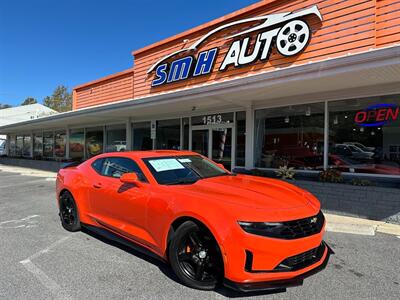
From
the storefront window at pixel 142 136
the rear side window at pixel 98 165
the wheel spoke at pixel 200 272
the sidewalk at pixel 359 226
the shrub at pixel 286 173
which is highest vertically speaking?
the storefront window at pixel 142 136

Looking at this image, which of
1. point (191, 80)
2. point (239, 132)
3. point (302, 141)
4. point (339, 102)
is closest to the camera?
point (339, 102)

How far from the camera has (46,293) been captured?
341cm

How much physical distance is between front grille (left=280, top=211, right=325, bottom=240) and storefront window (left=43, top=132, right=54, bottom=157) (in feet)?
72.1

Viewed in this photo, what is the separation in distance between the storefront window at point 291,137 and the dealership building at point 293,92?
0.03 meters

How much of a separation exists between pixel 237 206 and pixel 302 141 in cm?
685

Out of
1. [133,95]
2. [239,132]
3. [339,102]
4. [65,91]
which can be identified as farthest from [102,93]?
[65,91]

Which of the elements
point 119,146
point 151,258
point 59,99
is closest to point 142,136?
point 119,146

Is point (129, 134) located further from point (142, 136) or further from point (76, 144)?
point (76, 144)

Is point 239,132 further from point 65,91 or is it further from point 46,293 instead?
point 65,91

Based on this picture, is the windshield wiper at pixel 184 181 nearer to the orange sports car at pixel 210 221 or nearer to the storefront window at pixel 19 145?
the orange sports car at pixel 210 221

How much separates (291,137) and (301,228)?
6.84 m

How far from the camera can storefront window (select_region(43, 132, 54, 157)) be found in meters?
22.5

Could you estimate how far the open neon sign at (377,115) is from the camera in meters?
7.73

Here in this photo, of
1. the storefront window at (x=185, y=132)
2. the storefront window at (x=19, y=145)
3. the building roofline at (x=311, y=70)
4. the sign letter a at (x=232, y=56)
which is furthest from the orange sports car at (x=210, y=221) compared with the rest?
the storefront window at (x=19, y=145)
